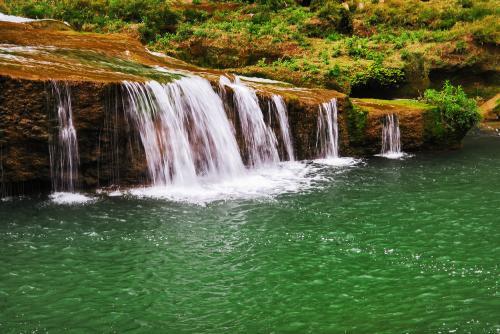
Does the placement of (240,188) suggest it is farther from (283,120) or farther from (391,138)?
(391,138)

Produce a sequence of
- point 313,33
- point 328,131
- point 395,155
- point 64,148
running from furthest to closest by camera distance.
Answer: point 313,33 < point 395,155 < point 328,131 < point 64,148

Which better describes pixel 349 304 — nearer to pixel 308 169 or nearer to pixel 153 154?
pixel 153 154

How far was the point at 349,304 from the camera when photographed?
6.68m

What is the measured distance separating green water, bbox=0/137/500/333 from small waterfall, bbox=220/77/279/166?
359cm

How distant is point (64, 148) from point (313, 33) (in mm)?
21812

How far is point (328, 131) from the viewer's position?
17.5 meters

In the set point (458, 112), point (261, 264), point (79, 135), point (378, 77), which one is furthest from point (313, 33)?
point (261, 264)

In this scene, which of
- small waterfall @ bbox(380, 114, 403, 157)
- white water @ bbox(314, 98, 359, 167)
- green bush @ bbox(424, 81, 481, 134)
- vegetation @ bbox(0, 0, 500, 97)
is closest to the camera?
white water @ bbox(314, 98, 359, 167)

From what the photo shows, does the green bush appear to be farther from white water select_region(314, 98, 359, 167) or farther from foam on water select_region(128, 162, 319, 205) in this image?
foam on water select_region(128, 162, 319, 205)

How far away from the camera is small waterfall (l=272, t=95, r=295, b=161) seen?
16.6m

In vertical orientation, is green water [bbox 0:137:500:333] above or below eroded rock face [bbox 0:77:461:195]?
below

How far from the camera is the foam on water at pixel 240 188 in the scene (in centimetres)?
1237

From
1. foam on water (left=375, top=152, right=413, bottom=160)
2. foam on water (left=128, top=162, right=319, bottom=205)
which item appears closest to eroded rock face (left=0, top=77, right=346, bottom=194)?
foam on water (left=128, top=162, right=319, bottom=205)

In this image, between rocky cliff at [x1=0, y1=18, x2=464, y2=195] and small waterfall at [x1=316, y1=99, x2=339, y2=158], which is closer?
rocky cliff at [x1=0, y1=18, x2=464, y2=195]
